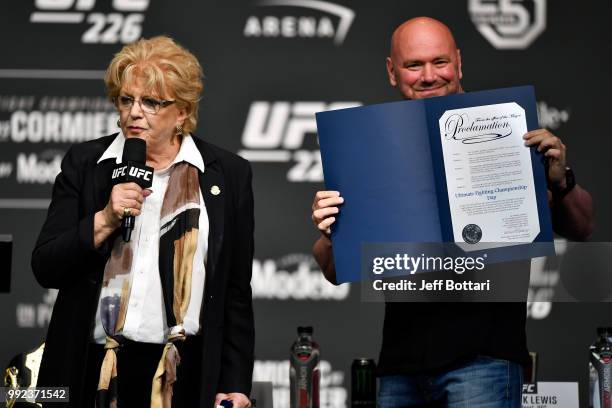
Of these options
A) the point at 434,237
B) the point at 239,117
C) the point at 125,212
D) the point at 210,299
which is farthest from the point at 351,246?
the point at 239,117

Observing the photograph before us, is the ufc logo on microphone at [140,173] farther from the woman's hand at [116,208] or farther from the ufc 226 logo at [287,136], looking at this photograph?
the ufc 226 logo at [287,136]

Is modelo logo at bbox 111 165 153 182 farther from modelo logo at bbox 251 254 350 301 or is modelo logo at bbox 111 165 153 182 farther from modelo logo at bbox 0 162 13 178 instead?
modelo logo at bbox 0 162 13 178

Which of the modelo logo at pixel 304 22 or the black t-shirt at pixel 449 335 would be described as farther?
the modelo logo at pixel 304 22

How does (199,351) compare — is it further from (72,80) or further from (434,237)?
(72,80)

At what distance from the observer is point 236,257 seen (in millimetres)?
2740

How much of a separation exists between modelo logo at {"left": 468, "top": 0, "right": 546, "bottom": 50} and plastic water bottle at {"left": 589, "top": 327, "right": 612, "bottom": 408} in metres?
1.43

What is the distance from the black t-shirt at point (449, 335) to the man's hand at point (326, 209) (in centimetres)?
29

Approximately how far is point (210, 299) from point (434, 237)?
597 mm

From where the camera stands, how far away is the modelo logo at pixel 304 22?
4.81 m

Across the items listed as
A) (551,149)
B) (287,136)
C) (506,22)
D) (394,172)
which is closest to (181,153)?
(394,172)

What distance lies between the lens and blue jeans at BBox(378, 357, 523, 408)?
8.41 feet

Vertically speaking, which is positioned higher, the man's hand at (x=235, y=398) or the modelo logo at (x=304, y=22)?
the modelo logo at (x=304, y=22)

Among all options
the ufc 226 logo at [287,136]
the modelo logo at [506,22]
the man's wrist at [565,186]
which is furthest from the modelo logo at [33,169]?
the man's wrist at [565,186]

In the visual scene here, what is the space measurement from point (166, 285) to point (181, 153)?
39 cm
